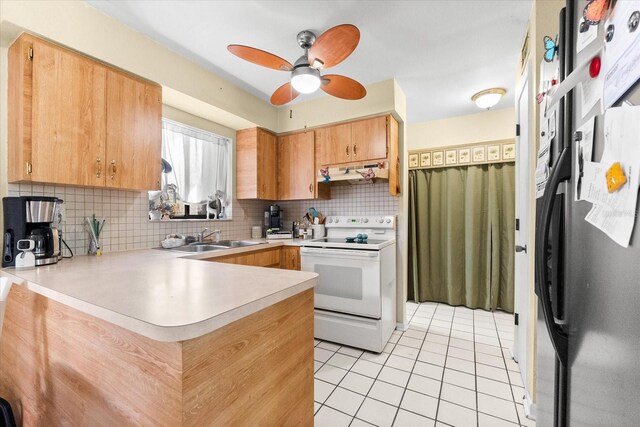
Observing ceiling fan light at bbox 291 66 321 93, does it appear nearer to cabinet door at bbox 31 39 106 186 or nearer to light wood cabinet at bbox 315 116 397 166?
light wood cabinet at bbox 315 116 397 166

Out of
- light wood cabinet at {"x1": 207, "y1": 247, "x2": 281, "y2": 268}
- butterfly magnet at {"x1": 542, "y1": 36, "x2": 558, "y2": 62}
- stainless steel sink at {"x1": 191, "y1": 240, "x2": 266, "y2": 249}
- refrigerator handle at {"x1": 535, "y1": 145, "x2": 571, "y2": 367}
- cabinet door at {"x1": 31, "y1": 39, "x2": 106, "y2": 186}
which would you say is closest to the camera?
refrigerator handle at {"x1": 535, "y1": 145, "x2": 571, "y2": 367}

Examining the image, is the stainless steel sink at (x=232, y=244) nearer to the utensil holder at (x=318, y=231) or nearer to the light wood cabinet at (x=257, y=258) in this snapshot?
the light wood cabinet at (x=257, y=258)

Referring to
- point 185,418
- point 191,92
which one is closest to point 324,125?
point 191,92

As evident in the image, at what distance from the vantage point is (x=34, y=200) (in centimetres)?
144

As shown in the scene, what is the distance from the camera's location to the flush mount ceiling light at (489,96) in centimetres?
274

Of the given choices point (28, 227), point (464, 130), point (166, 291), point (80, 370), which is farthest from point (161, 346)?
point (464, 130)

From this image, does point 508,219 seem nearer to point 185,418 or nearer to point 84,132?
point 185,418

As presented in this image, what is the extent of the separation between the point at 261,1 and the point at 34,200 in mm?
1723

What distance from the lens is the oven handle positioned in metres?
2.27

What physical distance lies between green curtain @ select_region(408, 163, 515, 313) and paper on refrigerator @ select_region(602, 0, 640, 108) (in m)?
3.11

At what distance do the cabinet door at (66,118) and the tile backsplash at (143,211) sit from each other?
316 mm

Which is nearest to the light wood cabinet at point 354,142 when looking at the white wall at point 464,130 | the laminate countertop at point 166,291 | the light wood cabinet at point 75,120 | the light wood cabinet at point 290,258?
the light wood cabinet at point 290,258

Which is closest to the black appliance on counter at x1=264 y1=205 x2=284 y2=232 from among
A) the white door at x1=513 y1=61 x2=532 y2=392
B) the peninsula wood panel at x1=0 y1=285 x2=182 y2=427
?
the peninsula wood panel at x1=0 y1=285 x2=182 y2=427

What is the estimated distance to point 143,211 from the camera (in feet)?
7.59
